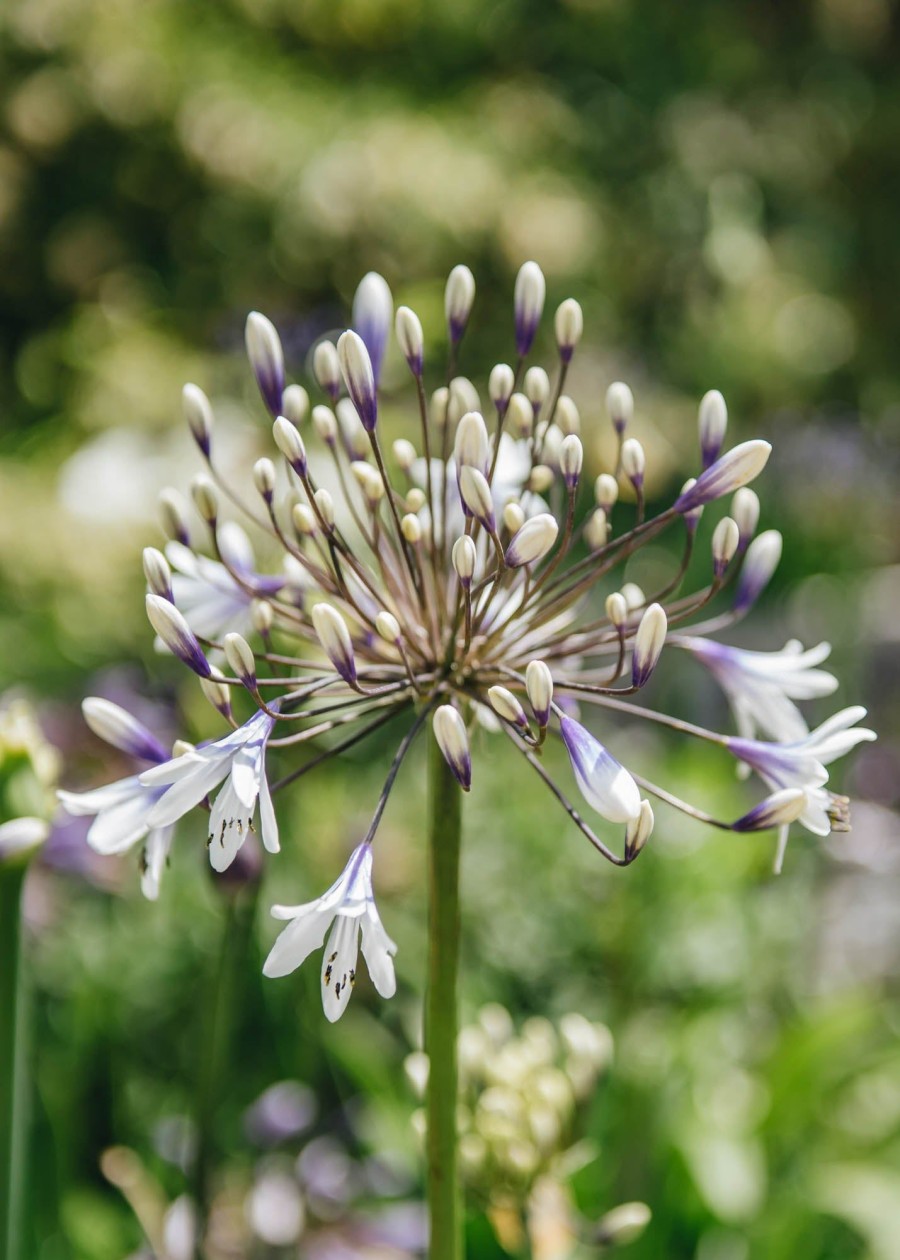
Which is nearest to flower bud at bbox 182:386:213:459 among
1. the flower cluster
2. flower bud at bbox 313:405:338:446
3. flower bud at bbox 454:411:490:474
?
the flower cluster

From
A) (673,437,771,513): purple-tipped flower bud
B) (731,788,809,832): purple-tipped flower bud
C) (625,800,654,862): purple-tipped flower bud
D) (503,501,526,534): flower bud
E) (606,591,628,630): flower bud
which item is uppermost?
(503,501,526,534): flower bud

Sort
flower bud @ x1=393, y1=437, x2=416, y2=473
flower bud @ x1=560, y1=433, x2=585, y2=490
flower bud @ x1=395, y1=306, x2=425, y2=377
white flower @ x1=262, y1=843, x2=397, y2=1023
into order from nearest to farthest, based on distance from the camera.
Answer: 1. white flower @ x1=262, y1=843, x2=397, y2=1023
2. flower bud @ x1=560, y1=433, x2=585, y2=490
3. flower bud @ x1=395, y1=306, x2=425, y2=377
4. flower bud @ x1=393, y1=437, x2=416, y2=473

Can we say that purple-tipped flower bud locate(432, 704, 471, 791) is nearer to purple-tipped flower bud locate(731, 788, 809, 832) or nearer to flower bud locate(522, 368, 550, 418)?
purple-tipped flower bud locate(731, 788, 809, 832)

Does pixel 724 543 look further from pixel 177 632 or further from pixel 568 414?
pixel 177 632

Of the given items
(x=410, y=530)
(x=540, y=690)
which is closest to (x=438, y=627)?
(x=410, y=530)

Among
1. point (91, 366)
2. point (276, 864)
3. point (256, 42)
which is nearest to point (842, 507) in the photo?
point (276, 864)

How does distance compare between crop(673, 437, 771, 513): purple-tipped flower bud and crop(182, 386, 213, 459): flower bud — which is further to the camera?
crop(182, 386, 213, 459): flower bud
